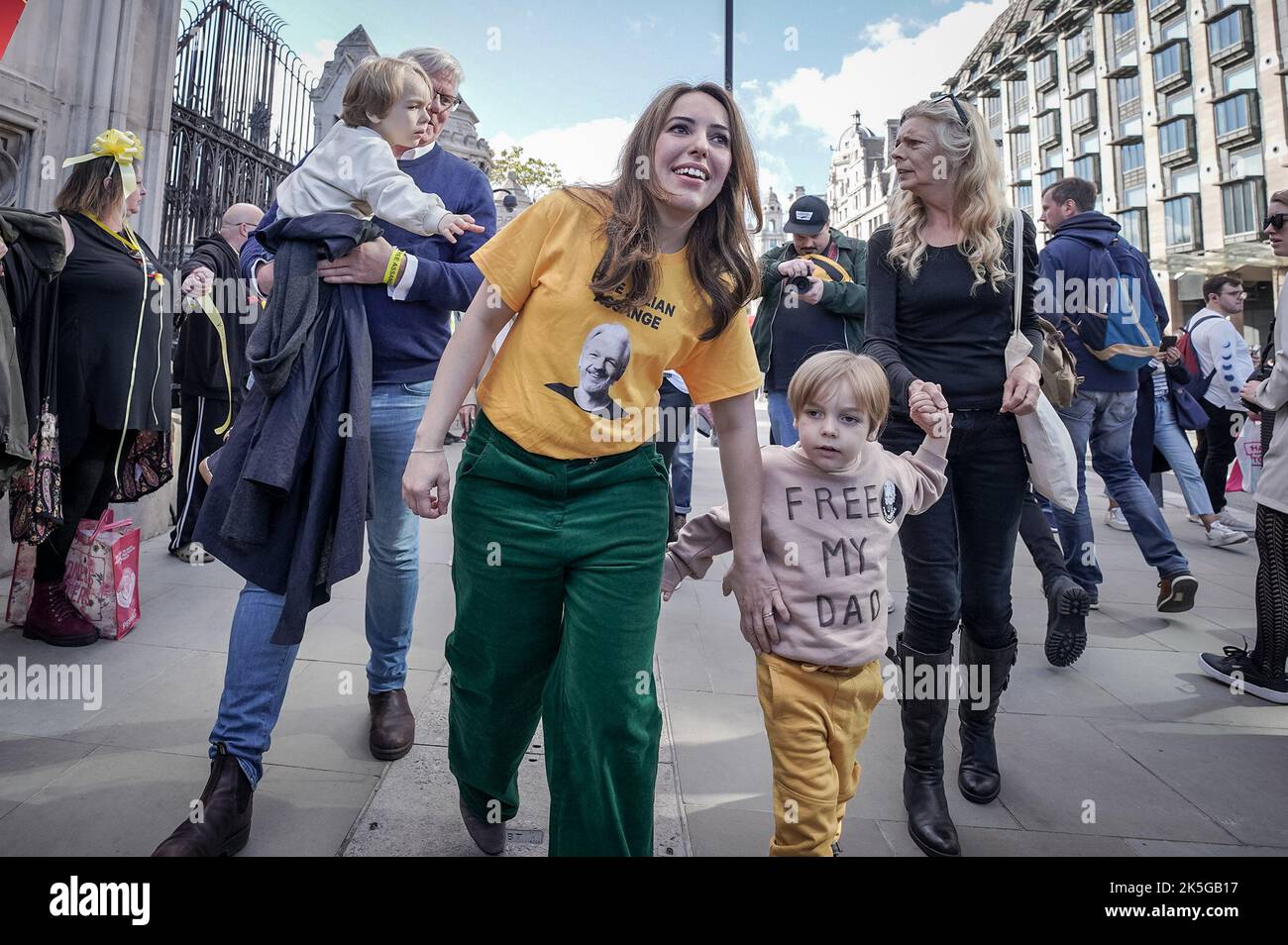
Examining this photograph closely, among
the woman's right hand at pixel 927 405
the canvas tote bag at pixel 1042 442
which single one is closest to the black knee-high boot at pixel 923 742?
the canvas tote bag at pixel 1042 442

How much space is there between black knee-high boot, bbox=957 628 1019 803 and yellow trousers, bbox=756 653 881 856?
0.74 metres

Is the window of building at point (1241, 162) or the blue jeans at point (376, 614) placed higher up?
the window of building at point (1241, 162)

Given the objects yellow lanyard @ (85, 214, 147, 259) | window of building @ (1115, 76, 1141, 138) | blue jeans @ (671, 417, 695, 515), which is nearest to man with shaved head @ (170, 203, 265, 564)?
yellow lanyard @ (85, 214, 147, 259)

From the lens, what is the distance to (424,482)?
69.8 inches

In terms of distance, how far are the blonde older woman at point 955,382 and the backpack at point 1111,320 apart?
2.48 m

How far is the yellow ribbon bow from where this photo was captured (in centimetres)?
348

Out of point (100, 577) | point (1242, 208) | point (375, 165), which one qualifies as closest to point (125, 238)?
point (100, 577)

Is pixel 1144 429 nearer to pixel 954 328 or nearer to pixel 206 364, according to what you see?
pixel 954 328

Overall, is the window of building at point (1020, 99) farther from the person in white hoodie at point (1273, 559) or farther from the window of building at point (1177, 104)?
the person in white hoodie at point (1273, 559)

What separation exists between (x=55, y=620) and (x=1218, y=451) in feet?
30.5

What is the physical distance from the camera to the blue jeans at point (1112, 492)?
455cm

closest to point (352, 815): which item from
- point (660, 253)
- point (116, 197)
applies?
point (660, 253)

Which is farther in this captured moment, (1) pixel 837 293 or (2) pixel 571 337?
(1) pixel 837 293
